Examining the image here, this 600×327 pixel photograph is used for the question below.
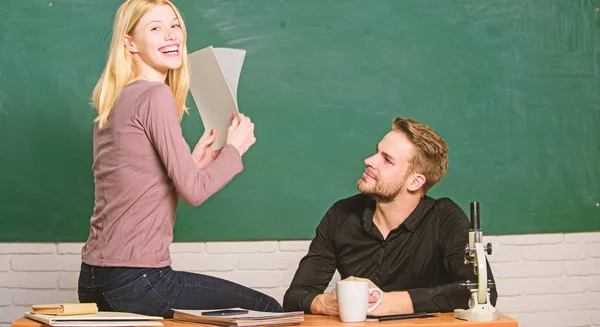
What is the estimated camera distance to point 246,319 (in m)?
1.80

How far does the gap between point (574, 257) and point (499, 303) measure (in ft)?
1.38

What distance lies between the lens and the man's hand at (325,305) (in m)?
2.14

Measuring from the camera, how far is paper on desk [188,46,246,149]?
81.3 inches

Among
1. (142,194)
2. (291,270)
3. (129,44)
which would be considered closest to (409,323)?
(142,194)

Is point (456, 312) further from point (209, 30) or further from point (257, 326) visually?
point (209, 30)

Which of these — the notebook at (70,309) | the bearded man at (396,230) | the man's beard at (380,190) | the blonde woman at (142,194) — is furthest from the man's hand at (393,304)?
the notebook at (70,309)

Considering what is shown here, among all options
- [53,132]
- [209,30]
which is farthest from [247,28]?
[53,132]

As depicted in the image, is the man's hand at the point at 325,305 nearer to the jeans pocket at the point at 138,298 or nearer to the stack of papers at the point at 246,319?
the stack of papers at the point at 246,319

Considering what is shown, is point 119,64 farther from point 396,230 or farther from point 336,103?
point 336,103

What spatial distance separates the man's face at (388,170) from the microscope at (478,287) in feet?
2.03

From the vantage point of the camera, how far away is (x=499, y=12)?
3674mm

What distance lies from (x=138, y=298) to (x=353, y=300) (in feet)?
1.69

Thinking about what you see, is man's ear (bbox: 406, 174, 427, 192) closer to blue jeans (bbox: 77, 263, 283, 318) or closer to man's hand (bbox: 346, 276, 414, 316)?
man's hand (bbox: 346, 276, 414, 316)

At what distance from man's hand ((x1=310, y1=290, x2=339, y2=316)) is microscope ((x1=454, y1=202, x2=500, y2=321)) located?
326mm
